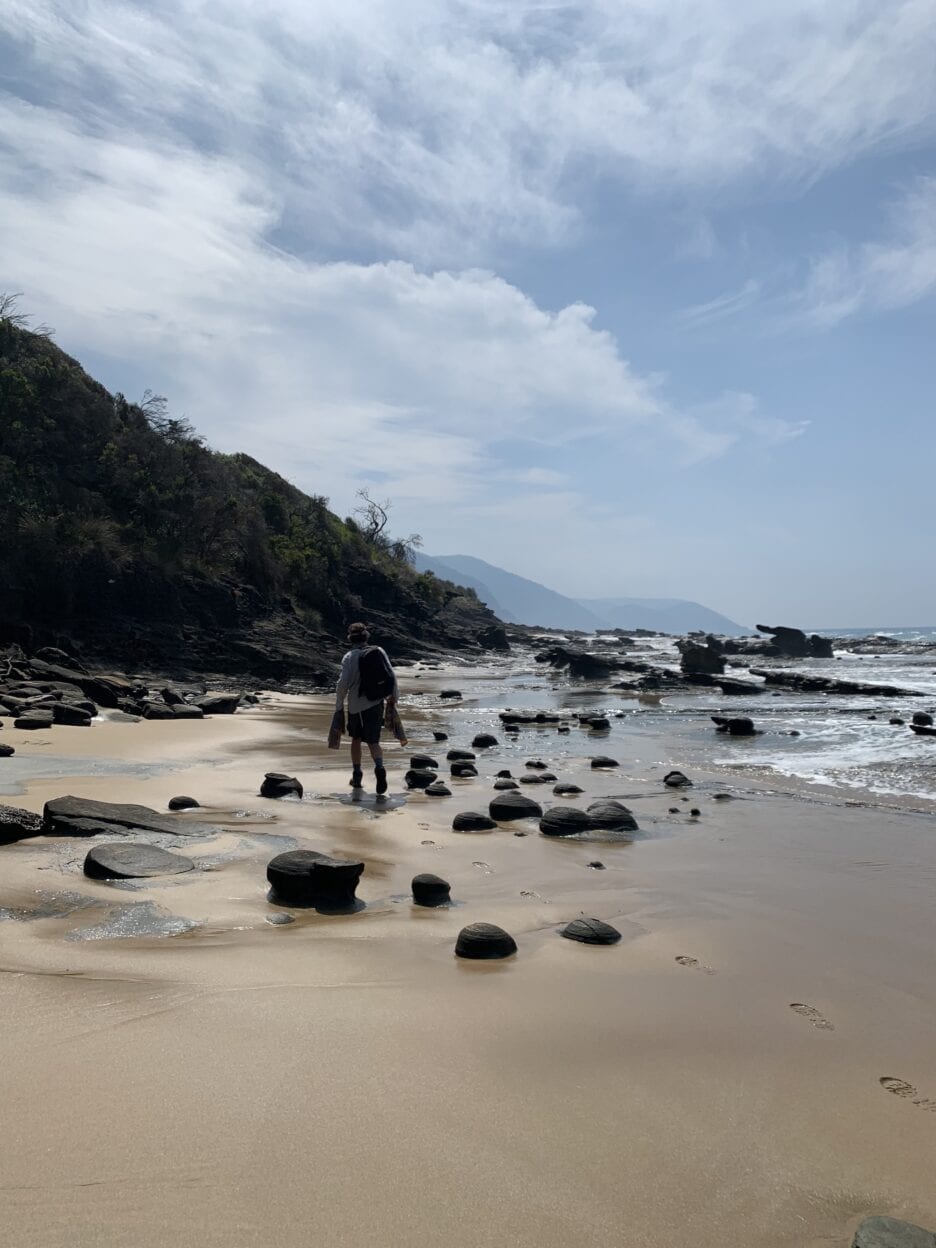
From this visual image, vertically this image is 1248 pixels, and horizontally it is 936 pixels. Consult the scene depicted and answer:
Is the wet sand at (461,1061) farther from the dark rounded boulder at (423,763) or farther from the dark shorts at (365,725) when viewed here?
the dark rounded boulder at (423,763)

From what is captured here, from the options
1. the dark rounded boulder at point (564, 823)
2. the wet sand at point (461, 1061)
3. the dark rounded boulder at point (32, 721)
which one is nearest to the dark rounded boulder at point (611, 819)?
the dark rounded boulder at point (564, 823)

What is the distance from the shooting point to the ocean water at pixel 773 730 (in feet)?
35.3

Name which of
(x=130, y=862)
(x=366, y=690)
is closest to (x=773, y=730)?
(x=366, y=690)

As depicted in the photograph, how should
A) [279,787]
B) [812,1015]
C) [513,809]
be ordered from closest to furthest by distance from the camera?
[812,1015] → [513,809] → [279,787]

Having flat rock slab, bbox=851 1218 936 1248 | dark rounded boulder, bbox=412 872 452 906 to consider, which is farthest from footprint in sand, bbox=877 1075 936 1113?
dark rounded boulder, bbox=412 872 452 906

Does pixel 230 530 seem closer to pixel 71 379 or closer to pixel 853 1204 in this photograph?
pixel 71 379

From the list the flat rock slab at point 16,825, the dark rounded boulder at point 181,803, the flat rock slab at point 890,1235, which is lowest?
the dark rounded boulder at point 181,803

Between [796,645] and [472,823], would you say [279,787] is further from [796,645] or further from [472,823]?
[796,645]

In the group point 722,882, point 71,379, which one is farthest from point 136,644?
point 722,882

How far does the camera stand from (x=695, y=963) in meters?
3.76

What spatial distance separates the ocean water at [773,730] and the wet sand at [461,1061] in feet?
19.1

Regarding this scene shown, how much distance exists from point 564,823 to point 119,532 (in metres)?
25.1

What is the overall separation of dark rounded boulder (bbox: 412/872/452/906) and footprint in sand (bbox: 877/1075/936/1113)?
239 centimetres

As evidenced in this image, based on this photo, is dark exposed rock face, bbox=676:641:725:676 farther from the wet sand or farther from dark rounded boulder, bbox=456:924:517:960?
dark rounded boulder, bbox=456:924:517:960
